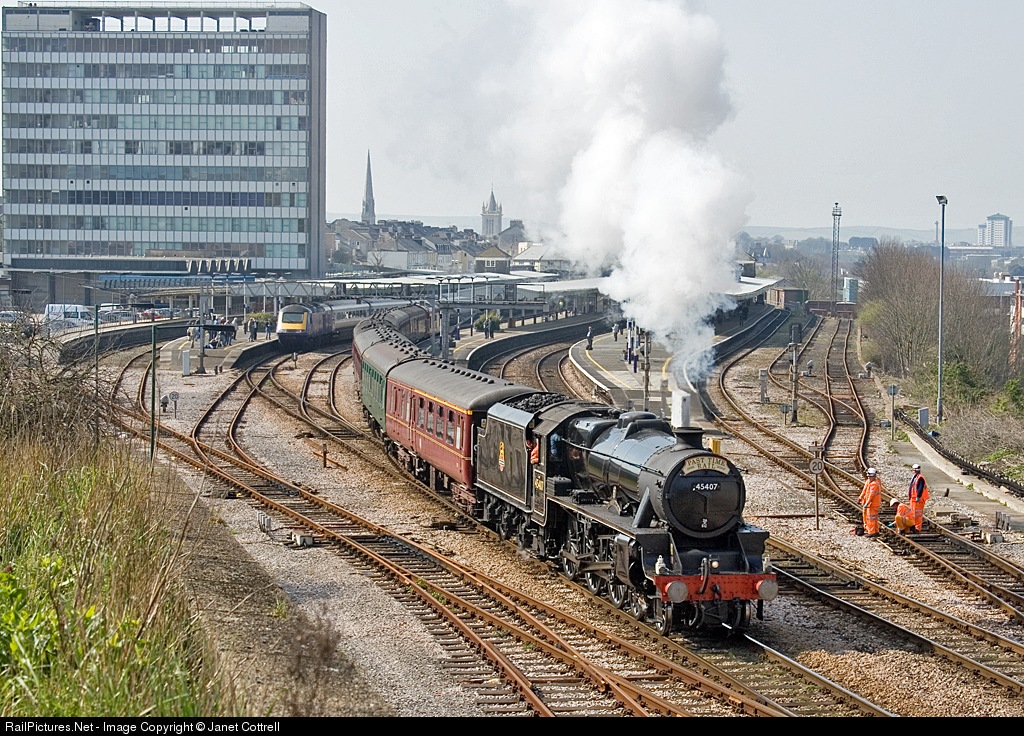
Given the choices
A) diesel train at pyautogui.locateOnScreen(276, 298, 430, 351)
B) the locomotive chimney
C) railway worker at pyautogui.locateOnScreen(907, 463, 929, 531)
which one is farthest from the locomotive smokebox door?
diesel train at pyautogui.locateOnScreen(276, 298, 430, 351)

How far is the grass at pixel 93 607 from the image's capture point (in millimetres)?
8555

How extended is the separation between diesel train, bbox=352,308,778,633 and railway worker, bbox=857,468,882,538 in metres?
3.40

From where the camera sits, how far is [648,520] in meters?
15.3

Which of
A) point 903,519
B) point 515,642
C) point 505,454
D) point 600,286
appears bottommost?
point 515,642

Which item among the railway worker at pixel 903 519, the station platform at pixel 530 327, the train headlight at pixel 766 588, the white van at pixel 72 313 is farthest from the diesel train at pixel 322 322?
the train headlight at pixel 766 588

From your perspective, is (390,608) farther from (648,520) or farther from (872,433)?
(872,433)

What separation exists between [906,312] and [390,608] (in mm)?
42256

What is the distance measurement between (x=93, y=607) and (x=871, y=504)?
50.2ft

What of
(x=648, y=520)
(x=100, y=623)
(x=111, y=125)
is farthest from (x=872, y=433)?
(x=111, y=125)

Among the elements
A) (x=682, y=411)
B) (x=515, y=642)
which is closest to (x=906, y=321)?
(x=682, y=411)

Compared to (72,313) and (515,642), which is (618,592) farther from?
(72,313)

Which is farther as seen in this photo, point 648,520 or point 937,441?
point 937,441

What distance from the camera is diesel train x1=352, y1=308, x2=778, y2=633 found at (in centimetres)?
1484

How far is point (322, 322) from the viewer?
6309 cm
